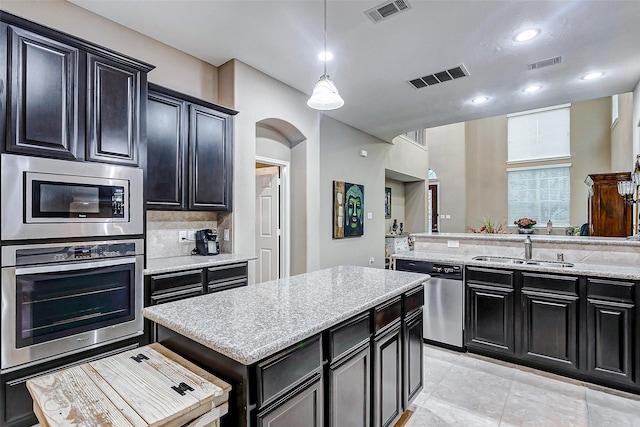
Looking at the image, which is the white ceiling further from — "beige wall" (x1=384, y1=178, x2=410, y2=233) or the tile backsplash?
"beige wall" (x1=384, y1=178, x2=410, y2=233)

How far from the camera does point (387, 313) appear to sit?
183cm

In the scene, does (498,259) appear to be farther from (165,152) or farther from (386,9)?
(165,152)

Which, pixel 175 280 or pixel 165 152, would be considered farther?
pixel 165 152

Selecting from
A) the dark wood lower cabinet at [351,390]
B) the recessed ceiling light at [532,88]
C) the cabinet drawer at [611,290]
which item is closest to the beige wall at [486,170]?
the recessed ceiling light at [532,88]

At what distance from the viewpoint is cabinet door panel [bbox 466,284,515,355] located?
2926 mm

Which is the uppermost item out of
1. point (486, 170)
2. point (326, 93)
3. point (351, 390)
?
point (486, 170)

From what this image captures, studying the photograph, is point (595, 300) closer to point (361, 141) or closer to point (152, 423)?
point (152, 423)

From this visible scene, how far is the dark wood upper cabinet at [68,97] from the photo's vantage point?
73.6 inches

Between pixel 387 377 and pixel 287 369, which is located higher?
pixel 287 369

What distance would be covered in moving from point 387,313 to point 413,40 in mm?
2543

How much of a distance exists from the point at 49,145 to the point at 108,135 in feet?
1.19

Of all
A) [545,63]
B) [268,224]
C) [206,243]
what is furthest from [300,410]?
[545,63]

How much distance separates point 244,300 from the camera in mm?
1668

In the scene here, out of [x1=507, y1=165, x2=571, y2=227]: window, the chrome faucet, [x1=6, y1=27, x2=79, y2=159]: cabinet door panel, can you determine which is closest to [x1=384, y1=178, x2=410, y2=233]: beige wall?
[x1=507, y1=165, x2=571, y2=227]: window
